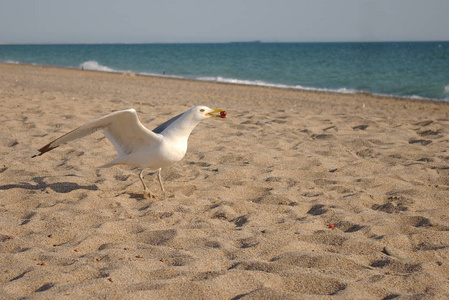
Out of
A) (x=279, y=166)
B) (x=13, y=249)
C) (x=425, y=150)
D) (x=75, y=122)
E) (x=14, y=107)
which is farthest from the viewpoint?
(x=14, y=107)

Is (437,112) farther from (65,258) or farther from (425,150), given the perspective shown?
(65,258)

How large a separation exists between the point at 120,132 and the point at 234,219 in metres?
1.36

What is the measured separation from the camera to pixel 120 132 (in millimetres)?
4418


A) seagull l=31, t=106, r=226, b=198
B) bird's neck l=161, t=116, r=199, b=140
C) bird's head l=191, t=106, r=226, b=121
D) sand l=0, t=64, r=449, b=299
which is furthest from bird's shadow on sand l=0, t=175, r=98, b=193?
bird's head l=191, t=106, r=226, b=121

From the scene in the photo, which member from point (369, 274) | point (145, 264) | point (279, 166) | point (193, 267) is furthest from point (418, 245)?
point (279, 166)

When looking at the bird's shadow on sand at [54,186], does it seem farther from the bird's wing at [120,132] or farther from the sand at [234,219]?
the bird's wing at [120,132]

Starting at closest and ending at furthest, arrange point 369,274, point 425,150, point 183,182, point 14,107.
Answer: point 369,274 → point 183,182 → point 425,150 → point 14,107

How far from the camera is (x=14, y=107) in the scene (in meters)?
8.38

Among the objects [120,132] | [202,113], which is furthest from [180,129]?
[120,132]

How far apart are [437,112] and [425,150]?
5.61 meters

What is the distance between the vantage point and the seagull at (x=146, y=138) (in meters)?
4.28

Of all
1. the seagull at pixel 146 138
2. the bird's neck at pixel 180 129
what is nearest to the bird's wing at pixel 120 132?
the seagull at pixel 146 138

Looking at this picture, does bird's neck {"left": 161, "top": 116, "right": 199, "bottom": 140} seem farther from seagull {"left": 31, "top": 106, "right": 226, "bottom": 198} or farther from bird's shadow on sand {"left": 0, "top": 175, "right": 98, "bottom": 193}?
bird's shadow on sand {"left": 0, "top": 175, "right": 98, "bottom": 193}

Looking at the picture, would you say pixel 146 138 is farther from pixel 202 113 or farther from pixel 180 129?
pixel 202 113
